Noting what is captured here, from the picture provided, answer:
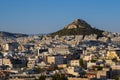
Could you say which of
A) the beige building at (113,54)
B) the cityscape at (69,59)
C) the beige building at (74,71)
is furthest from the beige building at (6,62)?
the beige building at (74,71)

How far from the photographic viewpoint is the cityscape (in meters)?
44.9

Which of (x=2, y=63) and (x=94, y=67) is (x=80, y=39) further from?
(x=94, y=67)

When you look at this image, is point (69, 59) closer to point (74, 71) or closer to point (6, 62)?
point (6, 62)

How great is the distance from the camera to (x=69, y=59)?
213 feet

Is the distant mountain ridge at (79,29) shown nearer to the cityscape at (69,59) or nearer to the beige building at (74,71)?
the cityscape at (69,59)

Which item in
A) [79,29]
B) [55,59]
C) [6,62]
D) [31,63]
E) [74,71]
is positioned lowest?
[74,71]

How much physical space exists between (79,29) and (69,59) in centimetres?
4629

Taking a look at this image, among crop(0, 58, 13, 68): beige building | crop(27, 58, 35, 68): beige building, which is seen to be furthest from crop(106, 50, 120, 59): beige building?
crop(0, 58, 13, 68): beige building

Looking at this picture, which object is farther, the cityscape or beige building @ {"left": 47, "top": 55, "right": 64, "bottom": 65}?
beige building @ {"left": 47, "top": 55, "right": 64, "bottom": 65}

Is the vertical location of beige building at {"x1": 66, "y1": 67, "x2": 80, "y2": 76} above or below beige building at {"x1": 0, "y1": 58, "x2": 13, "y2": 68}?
below

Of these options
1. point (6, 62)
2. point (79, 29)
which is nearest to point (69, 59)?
point (6, 62)

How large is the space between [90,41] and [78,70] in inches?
1682

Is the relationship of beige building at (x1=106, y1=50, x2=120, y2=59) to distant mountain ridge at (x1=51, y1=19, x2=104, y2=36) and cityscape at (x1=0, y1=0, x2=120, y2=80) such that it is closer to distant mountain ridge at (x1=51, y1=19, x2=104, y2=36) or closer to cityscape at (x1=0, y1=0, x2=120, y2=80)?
cityscape at (x1=0, y1=0, x2=120, y2=80)

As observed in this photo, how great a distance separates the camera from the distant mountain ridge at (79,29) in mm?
107906
